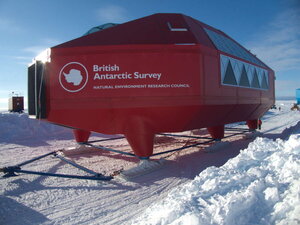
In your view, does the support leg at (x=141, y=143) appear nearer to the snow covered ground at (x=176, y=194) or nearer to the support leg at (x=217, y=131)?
the snow covered ground at (x=176, y=194)

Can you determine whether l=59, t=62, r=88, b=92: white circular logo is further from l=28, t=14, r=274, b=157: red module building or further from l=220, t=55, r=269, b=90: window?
l=220, t=55, r=269, b=90: window

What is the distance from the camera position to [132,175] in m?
5.84

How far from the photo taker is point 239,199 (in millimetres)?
2938

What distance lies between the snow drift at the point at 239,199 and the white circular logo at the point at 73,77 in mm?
4090

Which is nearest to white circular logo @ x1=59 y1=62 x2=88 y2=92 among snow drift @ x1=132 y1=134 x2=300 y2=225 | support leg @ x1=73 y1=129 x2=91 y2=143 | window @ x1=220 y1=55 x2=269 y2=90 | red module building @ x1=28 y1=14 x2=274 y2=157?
red module building @ x1=28 y1=14 x2=274 y2=157

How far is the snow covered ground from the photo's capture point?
9.25 feet

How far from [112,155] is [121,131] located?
2.29 meters

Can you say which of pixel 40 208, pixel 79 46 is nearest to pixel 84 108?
pixel 79 46

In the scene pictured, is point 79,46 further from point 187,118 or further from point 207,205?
point 207,205

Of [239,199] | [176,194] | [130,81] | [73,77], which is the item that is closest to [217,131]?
[130,81]

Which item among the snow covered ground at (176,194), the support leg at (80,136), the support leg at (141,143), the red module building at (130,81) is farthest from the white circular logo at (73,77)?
the support leg at (80,136)

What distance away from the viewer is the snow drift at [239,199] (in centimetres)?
269

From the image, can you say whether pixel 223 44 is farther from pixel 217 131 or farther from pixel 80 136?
pixel 80 136

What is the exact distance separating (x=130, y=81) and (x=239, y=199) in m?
4.26
